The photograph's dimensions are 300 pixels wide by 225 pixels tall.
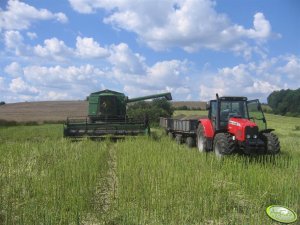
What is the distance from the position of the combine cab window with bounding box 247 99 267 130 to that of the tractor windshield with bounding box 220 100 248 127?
0.17m

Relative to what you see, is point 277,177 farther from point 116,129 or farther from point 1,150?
point 116,129

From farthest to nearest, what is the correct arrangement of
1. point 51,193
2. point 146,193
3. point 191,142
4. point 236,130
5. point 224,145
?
point 191,142 → point 236,130 → point 224,145 → point 146,193 → point 51,193

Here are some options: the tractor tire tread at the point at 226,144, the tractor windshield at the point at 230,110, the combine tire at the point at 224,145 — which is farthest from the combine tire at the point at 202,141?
the tractor tire tread at the point at 226,144

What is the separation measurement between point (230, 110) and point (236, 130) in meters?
1.09

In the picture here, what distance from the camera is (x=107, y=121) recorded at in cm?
2002

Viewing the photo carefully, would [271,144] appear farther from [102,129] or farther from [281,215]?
[102,129]

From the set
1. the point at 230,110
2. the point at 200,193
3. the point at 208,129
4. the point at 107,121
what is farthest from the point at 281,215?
the point at 107,121

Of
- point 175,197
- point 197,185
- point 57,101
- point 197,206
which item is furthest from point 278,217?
point 57,101

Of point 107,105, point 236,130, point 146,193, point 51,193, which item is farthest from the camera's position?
point 107,105

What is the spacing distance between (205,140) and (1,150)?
19.3 ft

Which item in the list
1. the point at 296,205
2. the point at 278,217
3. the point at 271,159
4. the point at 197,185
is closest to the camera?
the point at 278,217

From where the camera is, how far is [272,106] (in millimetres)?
74812

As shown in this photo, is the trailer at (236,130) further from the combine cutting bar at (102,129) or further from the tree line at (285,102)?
the tree line at (285,102)

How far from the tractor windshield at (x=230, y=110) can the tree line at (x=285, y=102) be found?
2053 inches
